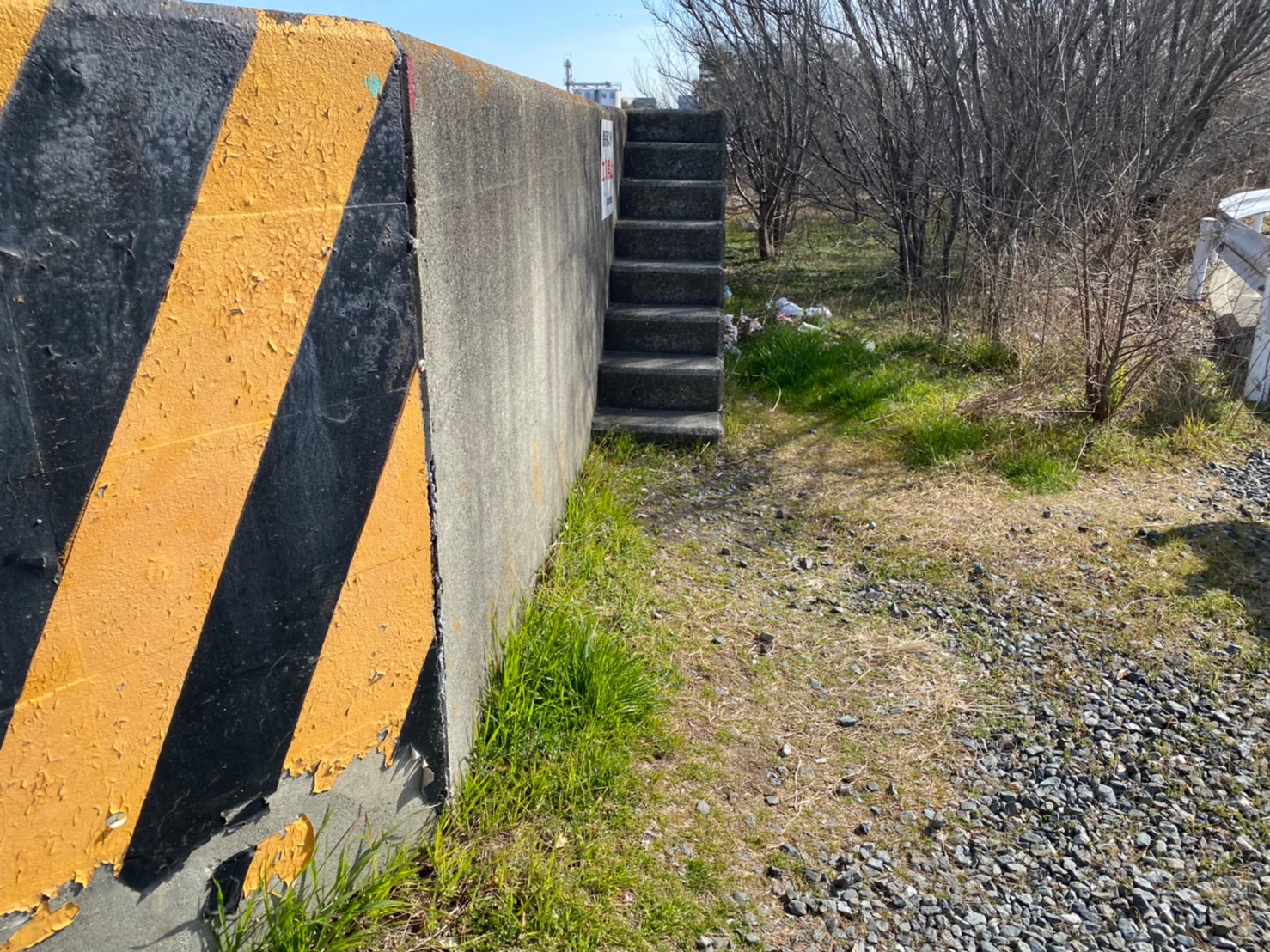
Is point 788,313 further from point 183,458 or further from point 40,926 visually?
point 40,926

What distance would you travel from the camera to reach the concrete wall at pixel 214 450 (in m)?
1.50

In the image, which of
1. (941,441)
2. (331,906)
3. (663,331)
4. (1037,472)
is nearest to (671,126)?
(663,331)

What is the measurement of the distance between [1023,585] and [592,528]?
186 cm

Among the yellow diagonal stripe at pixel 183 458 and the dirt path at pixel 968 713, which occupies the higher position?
the yellow diagonal stripe at pixel 183 458

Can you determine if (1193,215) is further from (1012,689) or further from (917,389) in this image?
(1012,689)

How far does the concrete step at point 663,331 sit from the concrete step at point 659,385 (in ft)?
0.67

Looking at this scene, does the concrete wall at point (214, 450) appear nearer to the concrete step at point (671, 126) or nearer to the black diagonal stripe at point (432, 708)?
the black diagonal stripe at point (432, 708)

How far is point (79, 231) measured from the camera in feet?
4.92

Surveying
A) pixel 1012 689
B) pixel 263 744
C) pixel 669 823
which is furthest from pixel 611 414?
pixel 263 744

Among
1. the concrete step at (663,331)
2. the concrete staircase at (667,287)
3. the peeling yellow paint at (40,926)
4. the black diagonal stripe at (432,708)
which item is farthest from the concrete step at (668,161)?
the peeling yellow paint at (40,926)

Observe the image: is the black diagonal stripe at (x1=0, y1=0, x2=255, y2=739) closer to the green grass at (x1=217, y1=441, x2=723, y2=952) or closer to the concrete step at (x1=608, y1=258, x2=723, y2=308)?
the green grass at (x1=217, y1=441, x2=723, y2=952)

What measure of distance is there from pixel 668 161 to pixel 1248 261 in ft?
12.5

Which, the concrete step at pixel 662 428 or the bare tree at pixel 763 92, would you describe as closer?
the concrete step at pixel 662 428

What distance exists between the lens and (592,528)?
4.21 m
